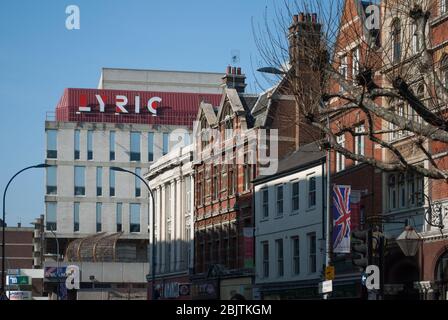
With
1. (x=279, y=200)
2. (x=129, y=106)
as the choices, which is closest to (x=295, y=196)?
(x=279, y=200)

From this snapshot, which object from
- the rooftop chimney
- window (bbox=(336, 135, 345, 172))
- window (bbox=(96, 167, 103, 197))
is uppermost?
the rooftop chimney

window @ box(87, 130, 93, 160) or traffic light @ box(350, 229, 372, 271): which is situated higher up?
window @ box(87, 130, 93, 160)

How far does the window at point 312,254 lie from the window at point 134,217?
6149cm

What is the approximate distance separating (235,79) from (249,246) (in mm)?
13248

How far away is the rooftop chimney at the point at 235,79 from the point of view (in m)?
62.7

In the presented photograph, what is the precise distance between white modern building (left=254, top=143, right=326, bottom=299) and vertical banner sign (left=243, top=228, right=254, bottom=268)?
31 centimetres

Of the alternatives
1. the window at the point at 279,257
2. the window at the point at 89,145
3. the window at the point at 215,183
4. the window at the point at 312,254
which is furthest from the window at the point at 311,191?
the window at the point at 89,145

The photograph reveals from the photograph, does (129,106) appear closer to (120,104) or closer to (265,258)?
(120,104)

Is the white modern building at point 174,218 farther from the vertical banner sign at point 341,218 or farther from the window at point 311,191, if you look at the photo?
the vertical banner sign at point 341,218

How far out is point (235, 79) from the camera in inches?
2489

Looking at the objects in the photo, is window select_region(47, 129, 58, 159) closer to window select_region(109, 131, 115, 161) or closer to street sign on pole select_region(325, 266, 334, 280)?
window select_region(109, 131, 115, 161)

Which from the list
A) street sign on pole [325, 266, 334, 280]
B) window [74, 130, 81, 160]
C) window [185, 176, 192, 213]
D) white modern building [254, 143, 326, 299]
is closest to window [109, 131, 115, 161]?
window [74, 130, 81, 160]

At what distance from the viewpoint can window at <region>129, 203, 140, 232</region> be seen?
10738 centimetres
